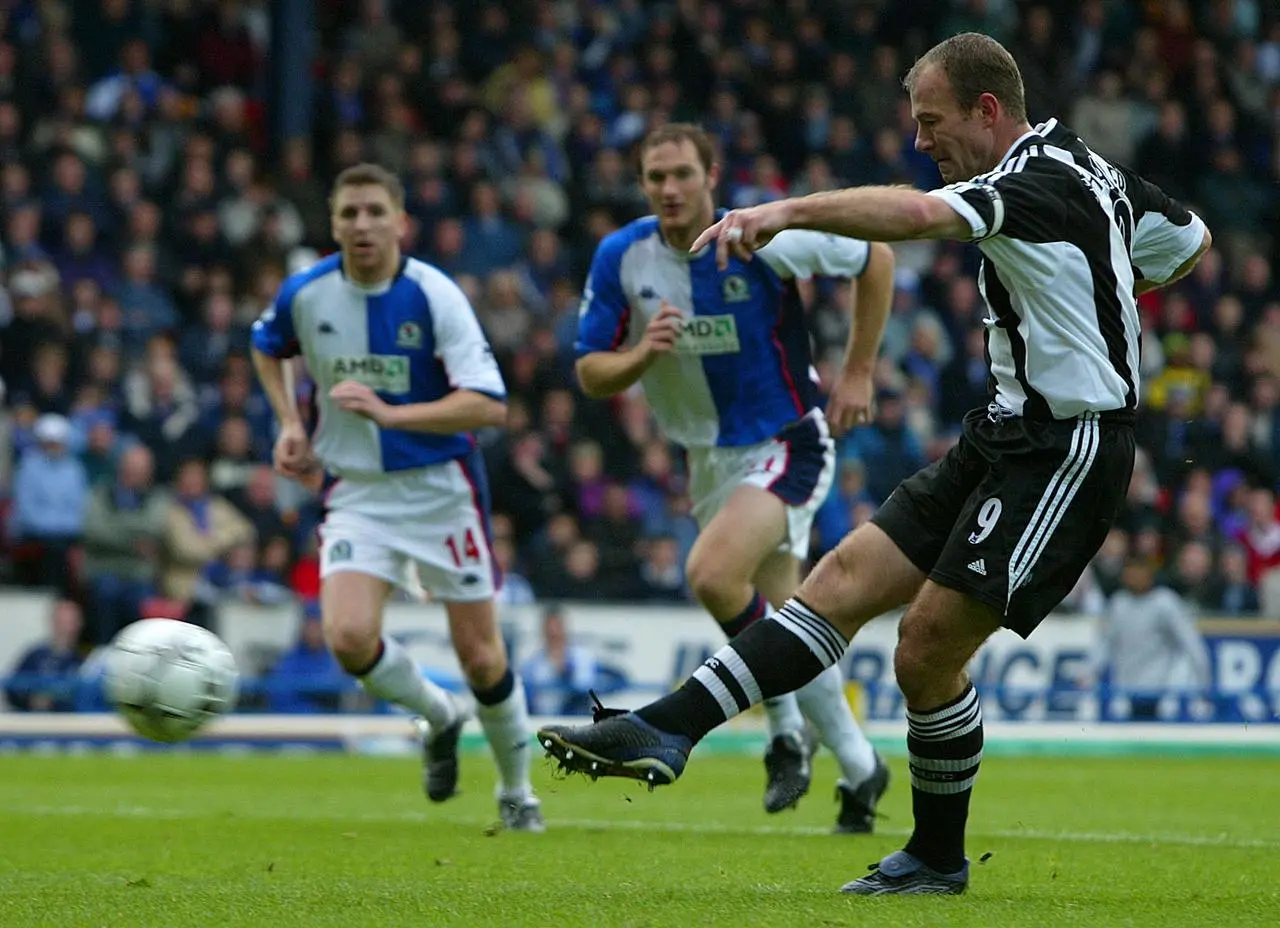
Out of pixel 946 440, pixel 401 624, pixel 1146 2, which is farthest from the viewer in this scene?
pixel 1146 2

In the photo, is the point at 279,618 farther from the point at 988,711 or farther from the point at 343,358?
the point at 343,358

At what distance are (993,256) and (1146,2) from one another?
1999cm

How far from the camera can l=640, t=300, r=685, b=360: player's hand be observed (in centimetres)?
777

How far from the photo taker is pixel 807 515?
8375 millimetres

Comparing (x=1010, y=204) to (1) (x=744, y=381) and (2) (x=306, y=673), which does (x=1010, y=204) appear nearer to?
(1) (x=744, y=381)

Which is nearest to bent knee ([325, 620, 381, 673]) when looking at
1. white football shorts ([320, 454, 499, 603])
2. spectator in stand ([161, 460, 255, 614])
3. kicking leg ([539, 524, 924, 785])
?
white football shorts ([320, 454, 499, 603])

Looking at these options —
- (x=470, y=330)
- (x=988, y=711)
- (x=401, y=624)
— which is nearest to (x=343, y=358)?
(x=470, y=330)

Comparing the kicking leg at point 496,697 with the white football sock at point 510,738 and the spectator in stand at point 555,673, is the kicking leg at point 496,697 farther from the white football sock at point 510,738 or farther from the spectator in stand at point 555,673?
the spectator in stand at point 555,673

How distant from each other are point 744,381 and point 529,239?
1063cm

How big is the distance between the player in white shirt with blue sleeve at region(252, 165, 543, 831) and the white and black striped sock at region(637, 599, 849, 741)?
9.44 ft

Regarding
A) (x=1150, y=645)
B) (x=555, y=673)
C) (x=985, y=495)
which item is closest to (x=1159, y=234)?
(x=985, y=495)

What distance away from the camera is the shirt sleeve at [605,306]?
8.48m

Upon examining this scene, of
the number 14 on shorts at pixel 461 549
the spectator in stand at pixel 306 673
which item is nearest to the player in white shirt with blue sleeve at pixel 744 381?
the number 14 on shorts at pixel 461 549

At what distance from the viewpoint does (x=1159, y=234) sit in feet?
20.1
